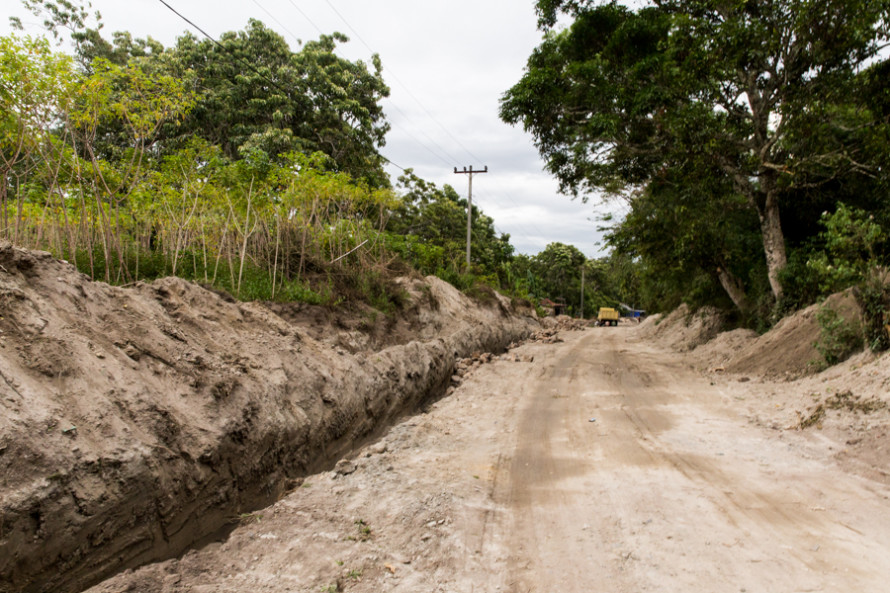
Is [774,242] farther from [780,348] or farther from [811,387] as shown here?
[811,387]

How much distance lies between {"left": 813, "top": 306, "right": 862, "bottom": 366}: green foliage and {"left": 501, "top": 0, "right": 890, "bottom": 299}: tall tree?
149 inches

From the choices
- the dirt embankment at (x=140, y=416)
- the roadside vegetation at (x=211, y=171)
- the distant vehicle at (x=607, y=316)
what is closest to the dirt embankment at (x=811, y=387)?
the dirt embankment at (x=140, y=416)

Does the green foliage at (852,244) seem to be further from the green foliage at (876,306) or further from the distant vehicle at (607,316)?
the distant vehicle at (607,316)

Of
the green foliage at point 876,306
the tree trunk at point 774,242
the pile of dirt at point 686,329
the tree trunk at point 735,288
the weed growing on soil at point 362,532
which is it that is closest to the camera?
the weed growing on soil at point 362,532

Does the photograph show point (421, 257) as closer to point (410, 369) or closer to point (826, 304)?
point (410, 369)

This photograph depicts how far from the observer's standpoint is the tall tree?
34.7 feet

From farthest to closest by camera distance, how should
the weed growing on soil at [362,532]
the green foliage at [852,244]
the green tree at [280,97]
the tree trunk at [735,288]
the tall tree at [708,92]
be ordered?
the green tree at [280,97]
the tree trunk at [735,288]
the tall tree at [708,92]
the green foliage at [852,244]
the weed growing on soil at [362,532]

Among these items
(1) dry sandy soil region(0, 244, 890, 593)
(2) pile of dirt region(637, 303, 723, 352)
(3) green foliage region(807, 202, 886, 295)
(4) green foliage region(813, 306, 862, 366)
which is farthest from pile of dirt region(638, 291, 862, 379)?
(2) pile of dirt region(637, 303, 723, 352)

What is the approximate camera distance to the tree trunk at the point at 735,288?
14961mm

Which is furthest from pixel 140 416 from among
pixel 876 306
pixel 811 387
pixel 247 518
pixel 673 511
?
pixel 876 306

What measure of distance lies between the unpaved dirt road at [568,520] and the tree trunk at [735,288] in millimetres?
9267

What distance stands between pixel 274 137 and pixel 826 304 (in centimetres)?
1796

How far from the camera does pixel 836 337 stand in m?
8.80

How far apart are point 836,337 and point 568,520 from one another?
7.72 metres
